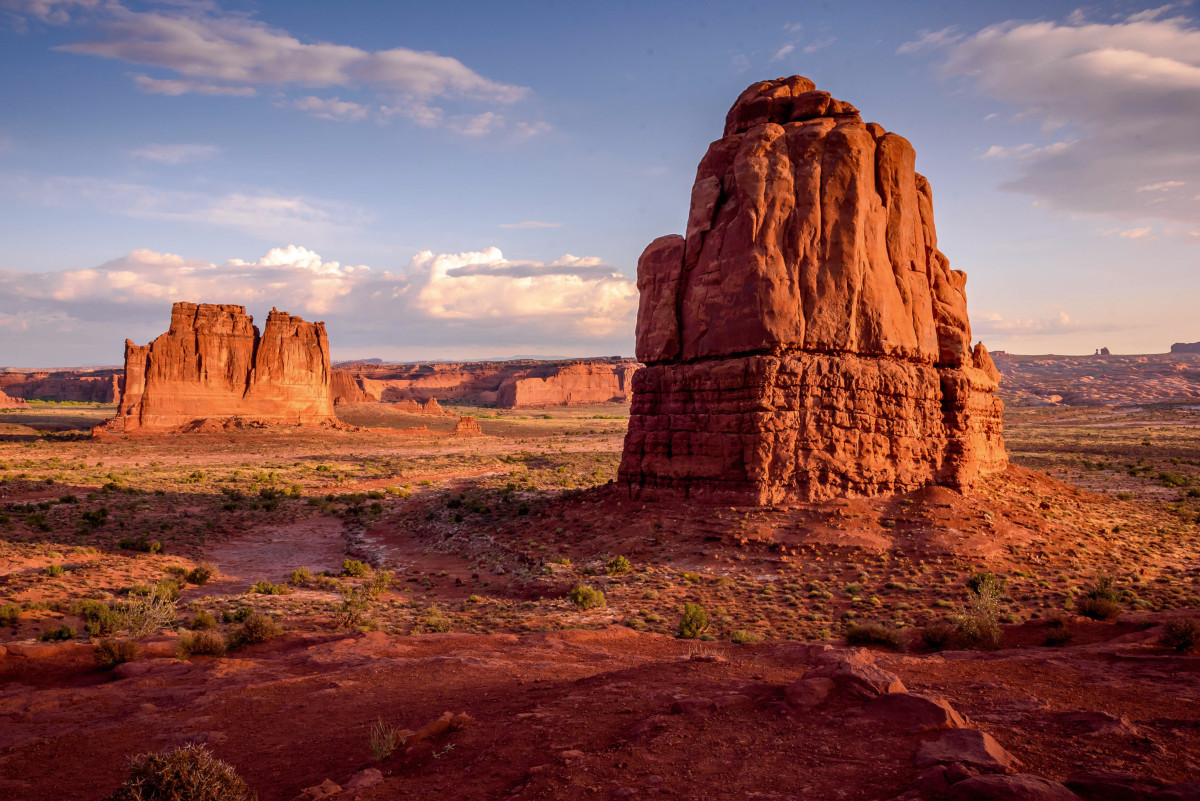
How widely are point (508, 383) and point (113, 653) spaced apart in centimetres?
12719

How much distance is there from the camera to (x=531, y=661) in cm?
994

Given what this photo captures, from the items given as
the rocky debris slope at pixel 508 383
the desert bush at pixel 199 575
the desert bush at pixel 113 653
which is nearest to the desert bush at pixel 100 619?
the desert bush at pixel 113 653

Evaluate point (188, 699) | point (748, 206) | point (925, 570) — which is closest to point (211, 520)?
point (188, 699)

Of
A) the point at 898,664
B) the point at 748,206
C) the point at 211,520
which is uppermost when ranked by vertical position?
the point at 748,206

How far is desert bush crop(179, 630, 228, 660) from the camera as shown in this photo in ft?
35.0

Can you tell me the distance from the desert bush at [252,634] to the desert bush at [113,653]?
4.52 ft

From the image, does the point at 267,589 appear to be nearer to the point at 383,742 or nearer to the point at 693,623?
the point at 693,623

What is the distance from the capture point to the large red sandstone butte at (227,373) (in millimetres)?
57906

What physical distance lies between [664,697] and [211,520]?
23828 mm

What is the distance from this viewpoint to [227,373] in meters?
61.2

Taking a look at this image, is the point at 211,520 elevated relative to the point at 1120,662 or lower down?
lower down

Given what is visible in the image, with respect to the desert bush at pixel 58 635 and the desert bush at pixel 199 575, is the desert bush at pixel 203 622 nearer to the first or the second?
the desert bush at pixel 58 635

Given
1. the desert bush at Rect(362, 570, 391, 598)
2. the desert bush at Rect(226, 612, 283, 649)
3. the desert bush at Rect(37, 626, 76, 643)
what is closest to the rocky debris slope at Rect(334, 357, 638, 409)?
the desert bush at Rect(362, 570, 391, 598)

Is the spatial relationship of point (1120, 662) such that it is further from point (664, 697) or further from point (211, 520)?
point (211, 520)
